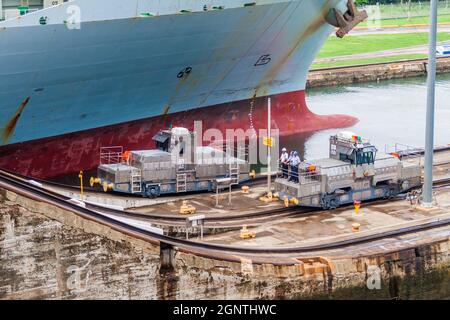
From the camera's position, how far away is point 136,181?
3106 centimetres

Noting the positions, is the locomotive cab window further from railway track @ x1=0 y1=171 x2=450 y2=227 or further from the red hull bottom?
the red hull bottom

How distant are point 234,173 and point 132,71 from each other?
628cm

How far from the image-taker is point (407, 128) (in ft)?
164

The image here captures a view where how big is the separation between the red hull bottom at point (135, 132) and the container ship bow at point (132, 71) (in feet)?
0.16

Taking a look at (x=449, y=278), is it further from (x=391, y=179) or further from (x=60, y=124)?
(x=60, y=124)

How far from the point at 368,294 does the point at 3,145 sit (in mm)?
15231

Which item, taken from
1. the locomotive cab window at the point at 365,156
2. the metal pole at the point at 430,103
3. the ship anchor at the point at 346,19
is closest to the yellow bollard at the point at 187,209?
the locomotive cab window at the point at 365,156

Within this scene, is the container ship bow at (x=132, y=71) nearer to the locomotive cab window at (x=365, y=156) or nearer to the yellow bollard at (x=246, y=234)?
the locomotive cab window at (x=365, y=156)

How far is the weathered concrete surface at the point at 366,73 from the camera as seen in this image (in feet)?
236

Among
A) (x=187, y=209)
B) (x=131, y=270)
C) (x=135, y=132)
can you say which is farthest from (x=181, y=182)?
(x=131, y=270)

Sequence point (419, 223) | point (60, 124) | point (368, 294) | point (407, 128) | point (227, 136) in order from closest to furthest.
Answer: point (368, 294), point (419, 223), point (60, 124), point (227, 136), point (407, 128)

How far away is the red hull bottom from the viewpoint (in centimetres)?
3288

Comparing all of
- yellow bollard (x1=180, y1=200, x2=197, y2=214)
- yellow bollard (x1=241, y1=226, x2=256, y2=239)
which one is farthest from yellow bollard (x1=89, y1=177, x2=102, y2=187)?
yellow bollard (x1=241, y1=226, x2=256, y2=239)
